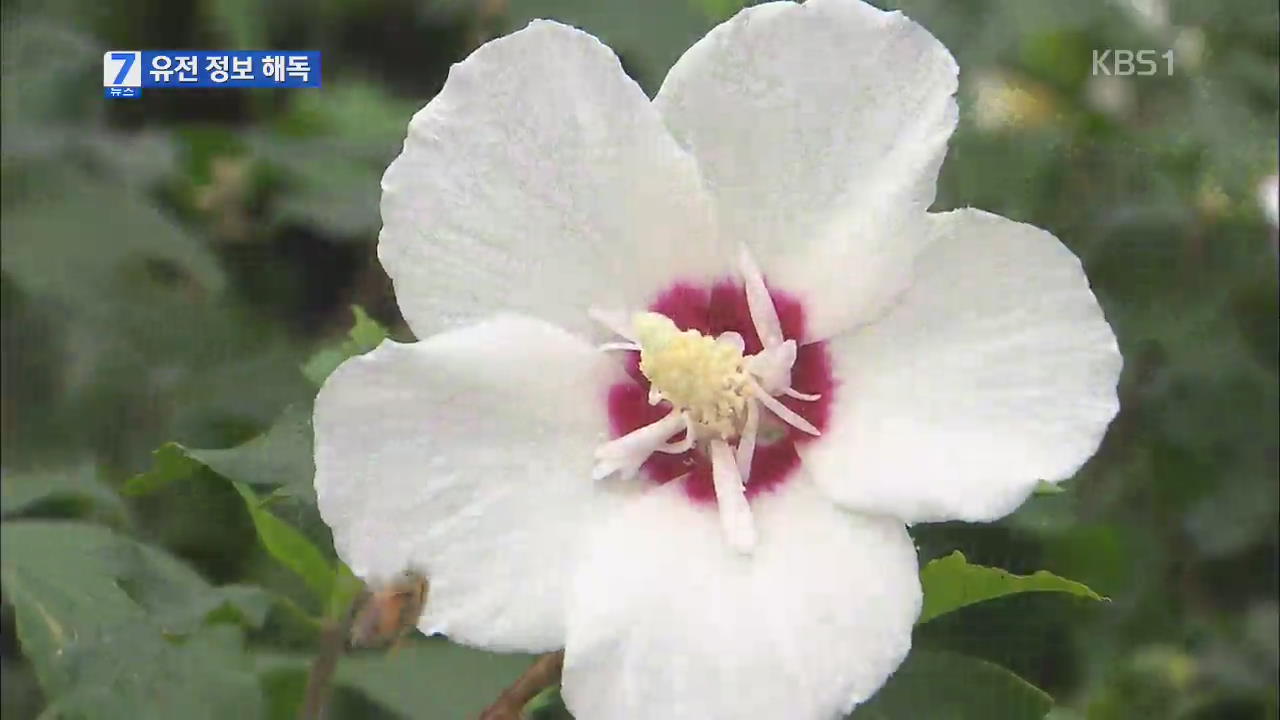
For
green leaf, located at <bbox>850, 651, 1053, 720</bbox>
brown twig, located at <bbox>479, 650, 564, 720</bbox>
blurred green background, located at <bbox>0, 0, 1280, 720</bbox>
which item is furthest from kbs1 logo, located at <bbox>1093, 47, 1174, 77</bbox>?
brown twig, located at <bbox>479, 650, 564, 720</bbox>

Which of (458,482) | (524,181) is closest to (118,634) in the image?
(458,482)

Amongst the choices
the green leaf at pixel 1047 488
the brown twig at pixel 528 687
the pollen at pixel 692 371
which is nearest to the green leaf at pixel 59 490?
the brown twig at pixel 528 687

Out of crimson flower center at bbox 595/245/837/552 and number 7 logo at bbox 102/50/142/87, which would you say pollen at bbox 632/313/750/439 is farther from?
number 7 logo at bbox 102/50/142/87

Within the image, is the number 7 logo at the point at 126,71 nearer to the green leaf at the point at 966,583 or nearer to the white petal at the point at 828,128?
the white petal at the point at 828,128

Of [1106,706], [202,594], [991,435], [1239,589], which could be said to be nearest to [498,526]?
[991,435]

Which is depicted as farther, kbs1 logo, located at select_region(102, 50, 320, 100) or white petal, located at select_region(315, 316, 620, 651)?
kbs1 logo, located at select_region(102, 50, 320, 100)

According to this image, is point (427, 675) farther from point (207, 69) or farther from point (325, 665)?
point (207, 69)
